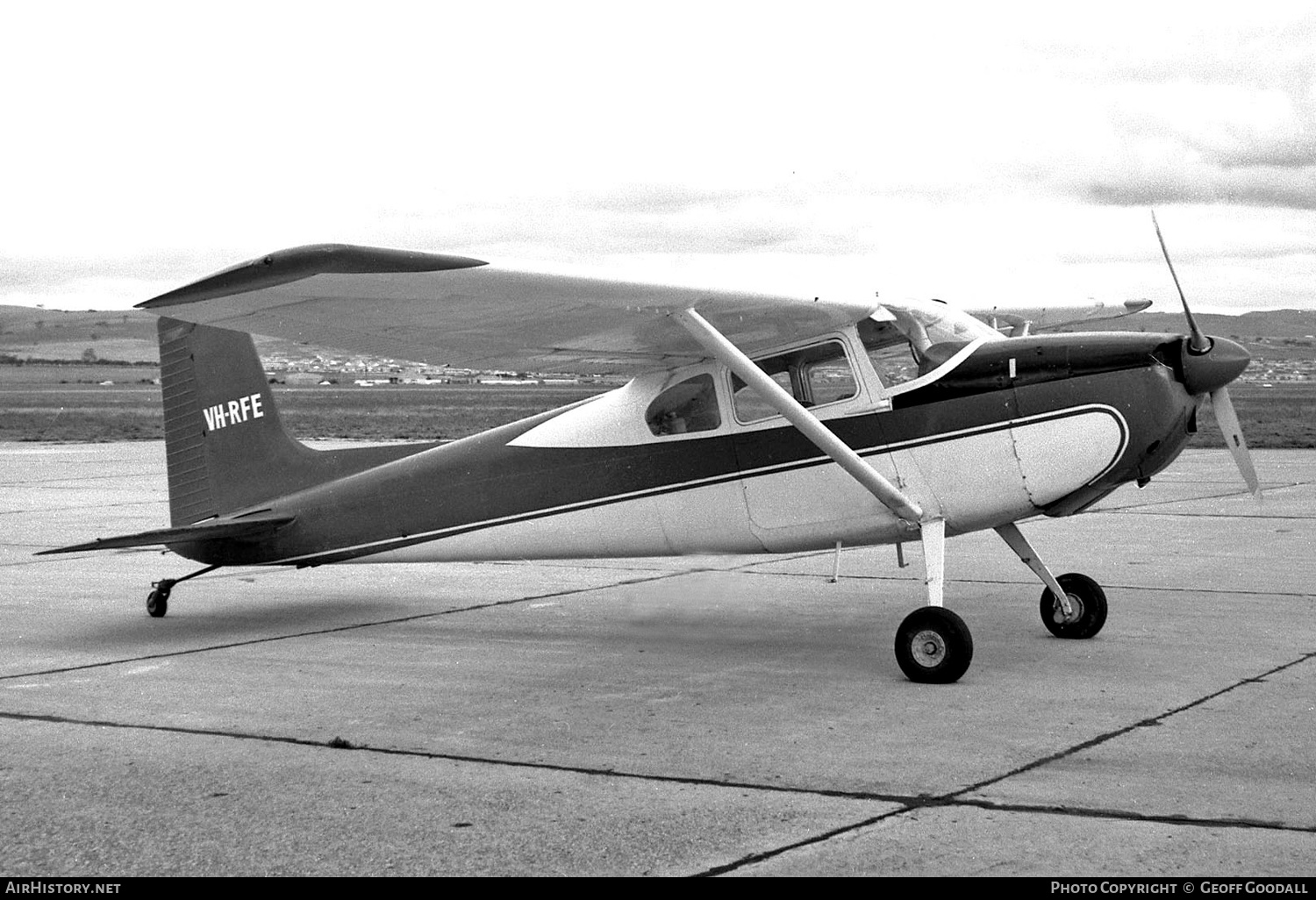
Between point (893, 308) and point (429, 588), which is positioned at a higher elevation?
point (893, 308)

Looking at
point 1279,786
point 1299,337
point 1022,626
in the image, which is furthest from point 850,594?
point 1299,337

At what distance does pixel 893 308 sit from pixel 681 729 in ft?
10.1

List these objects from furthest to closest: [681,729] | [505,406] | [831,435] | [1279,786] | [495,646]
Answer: [505,406]
[495,646]
[831,435]
[681,729]
[1279,786]

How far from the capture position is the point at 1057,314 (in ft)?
38.9

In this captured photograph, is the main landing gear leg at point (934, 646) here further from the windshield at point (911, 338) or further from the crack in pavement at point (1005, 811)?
the crack in pavement at point (1005, 811)

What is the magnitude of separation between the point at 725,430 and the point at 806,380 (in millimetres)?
613

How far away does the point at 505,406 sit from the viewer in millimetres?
59781

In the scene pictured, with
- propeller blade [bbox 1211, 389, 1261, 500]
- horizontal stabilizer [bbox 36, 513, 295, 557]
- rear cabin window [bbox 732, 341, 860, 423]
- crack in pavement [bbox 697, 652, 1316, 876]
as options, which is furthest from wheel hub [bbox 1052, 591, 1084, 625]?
horizontal stabilizer [bbox 36, 513, 295, 557]

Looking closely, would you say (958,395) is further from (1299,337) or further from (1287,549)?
(1299,337)

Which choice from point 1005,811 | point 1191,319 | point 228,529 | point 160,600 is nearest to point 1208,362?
point 1191,319

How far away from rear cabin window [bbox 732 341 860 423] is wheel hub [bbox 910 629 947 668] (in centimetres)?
159

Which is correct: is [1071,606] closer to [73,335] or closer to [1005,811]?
[1005,811]

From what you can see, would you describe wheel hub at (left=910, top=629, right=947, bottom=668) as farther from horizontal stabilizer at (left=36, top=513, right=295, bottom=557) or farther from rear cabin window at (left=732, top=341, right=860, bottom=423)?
horizontal stabilizer at (left=36, top=513, right=295, bottom=557)

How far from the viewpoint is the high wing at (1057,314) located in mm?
11570
